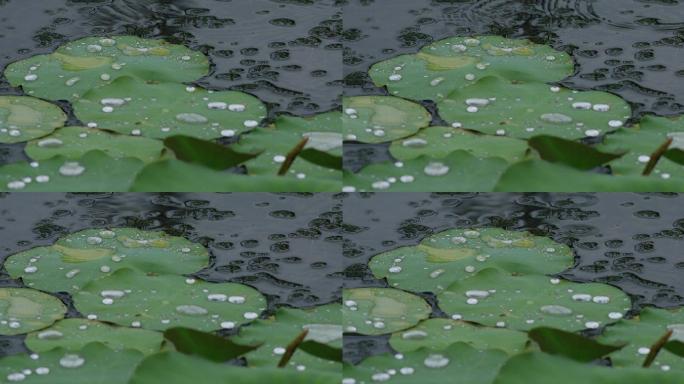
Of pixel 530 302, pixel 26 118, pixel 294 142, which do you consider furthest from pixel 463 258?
pixel 26 118

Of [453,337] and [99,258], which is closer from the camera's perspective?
[453,337]

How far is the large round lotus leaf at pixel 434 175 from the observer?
3488mm

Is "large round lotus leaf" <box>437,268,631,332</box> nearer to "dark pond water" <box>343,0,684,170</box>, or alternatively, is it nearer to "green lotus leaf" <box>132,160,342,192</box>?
"green lotus leaf" <box>132,160,342,192</box>

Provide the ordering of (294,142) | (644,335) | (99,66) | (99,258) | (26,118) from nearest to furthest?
(644,335) → (99,258) → (294,142) → (26,118) → (99,66)

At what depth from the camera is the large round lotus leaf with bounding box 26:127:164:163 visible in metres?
3.53

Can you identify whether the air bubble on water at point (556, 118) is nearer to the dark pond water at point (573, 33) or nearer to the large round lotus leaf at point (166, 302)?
the dark pond water at point (573, 33)

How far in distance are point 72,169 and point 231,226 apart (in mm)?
276

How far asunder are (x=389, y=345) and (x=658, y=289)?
1.47ft

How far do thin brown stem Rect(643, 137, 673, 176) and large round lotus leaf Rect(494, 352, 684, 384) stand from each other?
1.53 ft

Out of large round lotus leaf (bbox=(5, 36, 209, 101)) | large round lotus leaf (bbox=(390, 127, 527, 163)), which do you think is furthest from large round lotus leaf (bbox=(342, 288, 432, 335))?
large round lotus leaf (bbox=(5, 36, 209, 101))

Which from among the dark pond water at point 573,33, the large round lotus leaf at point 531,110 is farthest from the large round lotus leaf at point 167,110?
the large round lotus leaf at point 531,110

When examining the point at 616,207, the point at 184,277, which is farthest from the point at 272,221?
the point at 616,207

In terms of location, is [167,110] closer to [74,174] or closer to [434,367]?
[74,174]

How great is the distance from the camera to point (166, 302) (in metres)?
3.22
